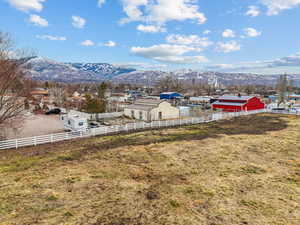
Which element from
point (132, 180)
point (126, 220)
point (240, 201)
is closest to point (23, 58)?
point (132, 180)

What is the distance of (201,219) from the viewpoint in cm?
631

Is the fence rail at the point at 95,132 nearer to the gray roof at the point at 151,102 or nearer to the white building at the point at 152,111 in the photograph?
the white building at the point at 152,111

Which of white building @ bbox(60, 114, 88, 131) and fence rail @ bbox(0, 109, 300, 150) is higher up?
white building @ bbox(60, 114, 88, 131)

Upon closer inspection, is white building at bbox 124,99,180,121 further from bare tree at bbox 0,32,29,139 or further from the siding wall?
bare tree at bbox 0,32,29,139

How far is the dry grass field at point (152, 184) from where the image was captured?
647 cm

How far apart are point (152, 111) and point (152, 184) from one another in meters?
20.0

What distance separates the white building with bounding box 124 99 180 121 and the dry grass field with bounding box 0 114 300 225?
13.0 m

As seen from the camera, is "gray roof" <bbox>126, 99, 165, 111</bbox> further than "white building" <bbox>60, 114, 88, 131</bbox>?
Yes

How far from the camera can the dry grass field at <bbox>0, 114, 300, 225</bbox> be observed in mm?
6469

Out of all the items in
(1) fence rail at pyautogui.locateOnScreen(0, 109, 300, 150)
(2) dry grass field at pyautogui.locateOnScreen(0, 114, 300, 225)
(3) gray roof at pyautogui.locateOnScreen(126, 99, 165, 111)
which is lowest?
(2) dry grass field at pyautogui.locateOnScreen(0, 114, 300, 225)

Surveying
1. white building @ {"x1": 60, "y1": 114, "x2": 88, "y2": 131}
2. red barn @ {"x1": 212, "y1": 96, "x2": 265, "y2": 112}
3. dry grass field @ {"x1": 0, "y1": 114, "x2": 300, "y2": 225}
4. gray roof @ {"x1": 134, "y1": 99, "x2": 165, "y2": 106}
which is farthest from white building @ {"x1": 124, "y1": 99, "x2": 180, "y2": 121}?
dry grass field @ {"x1": 0, "y1": 114, "x2": 300, "y2": 225}

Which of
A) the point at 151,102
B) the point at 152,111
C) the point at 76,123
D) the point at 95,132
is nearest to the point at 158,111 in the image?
the point at 152,111

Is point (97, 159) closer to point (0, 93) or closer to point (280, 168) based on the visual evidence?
point (0, 93)

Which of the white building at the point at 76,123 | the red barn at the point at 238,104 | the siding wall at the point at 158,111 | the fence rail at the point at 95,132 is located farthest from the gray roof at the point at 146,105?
the red barn at the point at 238,104
